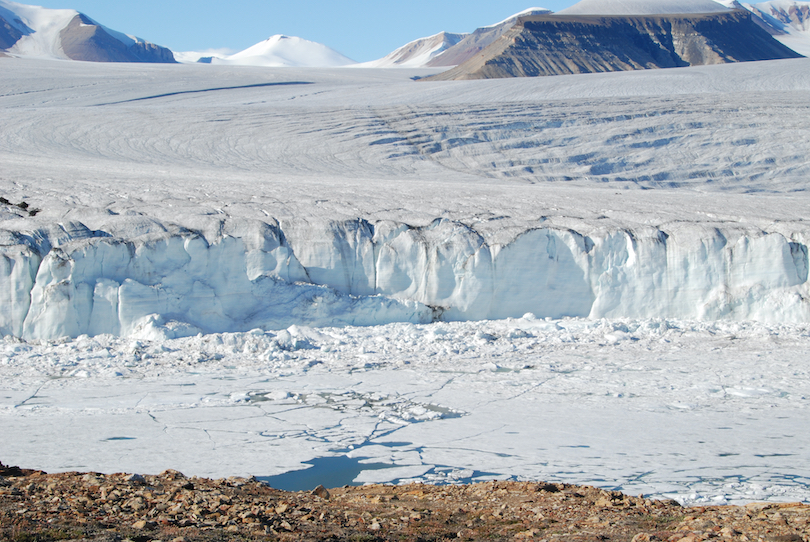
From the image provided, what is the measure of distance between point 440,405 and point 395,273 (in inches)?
121

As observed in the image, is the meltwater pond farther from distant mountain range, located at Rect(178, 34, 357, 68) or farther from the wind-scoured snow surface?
distant mountain range, located at Rect(178, 34, 357, 68)

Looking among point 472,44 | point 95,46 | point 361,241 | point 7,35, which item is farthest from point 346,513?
point 472,44

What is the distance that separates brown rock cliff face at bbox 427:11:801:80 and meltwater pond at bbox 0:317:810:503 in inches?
1214

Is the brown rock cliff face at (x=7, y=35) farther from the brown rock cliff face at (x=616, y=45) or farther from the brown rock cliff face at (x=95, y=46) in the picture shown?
the brown rock cliff face at (x=616, y=45)

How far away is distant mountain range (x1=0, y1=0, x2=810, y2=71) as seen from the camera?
44.9 meters

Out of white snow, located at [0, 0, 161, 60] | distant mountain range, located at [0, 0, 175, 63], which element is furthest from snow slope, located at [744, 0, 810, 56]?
white snow, located at [0, 0, 161, 60]

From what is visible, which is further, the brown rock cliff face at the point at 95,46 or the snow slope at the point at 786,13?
the snow slope at the point at 786,13

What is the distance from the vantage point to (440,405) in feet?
18.5

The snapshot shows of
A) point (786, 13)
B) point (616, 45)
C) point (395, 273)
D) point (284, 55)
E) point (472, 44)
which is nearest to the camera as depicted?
point (395, 273)

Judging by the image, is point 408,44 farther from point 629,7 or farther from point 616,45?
point 616,45

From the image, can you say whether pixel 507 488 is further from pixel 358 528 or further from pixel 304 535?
pixel 304 535

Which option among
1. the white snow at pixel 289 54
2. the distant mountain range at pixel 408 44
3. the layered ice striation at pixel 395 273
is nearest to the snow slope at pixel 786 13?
the distant mountain range at pixel 408 44

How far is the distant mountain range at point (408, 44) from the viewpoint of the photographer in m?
44.9

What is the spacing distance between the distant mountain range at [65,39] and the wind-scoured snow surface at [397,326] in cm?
6778
